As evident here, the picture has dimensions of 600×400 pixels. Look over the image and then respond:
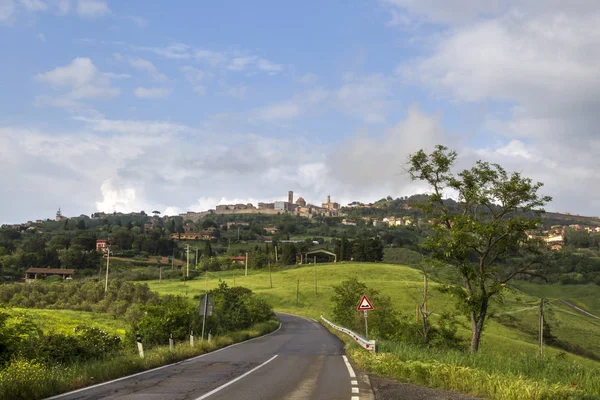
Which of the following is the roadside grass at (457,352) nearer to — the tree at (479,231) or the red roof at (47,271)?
the tree at (479,231)

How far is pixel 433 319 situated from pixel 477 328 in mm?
43368

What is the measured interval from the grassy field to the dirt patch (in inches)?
1533

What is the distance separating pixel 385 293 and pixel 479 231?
61030mm

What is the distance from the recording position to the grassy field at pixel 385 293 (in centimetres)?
6588

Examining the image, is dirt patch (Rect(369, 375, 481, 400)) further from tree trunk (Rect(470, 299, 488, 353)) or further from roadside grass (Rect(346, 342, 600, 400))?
tree trunk (Rect(470, 299, 488, 353))

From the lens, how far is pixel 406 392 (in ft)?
42.5

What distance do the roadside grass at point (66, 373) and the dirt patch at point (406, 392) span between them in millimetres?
7102

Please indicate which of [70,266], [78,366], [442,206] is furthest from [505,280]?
[70,266]

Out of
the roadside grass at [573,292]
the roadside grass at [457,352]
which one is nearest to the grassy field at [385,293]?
the roadside grass at [457,352]

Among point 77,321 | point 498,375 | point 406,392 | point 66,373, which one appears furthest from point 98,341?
point 77,321

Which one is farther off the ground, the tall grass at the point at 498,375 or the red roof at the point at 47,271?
the tall grass at the point at 498,375

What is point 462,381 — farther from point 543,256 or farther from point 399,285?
point 399,285

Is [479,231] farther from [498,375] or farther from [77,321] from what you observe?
[77,321]

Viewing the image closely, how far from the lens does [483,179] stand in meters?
30.8
